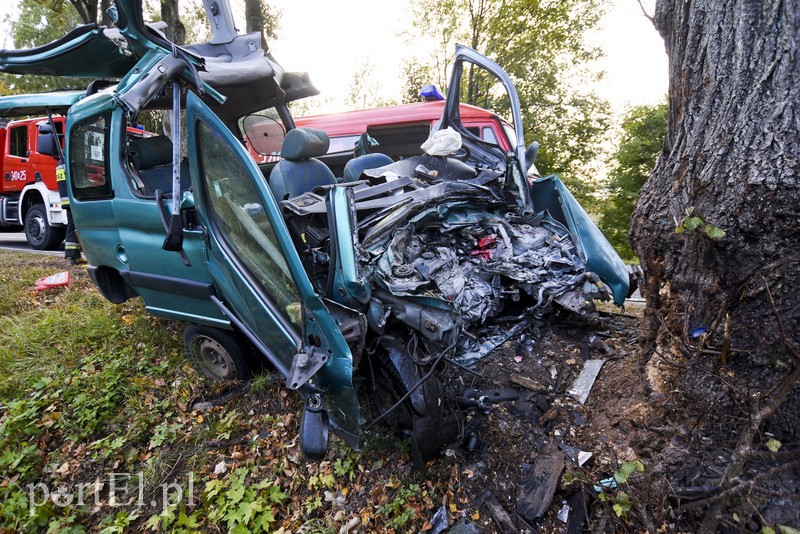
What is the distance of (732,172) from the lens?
1773 millimetres

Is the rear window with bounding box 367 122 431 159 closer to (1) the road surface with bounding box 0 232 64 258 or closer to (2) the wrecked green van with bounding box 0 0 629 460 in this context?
(2) the wrecked green van with bounding box 0 0 629 460

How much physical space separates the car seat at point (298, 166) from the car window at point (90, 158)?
4.05 feet

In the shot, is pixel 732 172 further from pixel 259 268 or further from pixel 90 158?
pixel 90 158

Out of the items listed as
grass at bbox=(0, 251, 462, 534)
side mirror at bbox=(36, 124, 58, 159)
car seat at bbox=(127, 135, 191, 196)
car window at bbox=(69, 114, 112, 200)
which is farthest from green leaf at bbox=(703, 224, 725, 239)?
side mirror at bbox=(36, 124, 58, 159)

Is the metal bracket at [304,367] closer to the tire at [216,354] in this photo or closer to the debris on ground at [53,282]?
the tire at [216,354]

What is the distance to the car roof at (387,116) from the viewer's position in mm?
7641

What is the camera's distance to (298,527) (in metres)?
2.32

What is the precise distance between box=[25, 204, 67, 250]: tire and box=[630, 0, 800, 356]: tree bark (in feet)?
30.5

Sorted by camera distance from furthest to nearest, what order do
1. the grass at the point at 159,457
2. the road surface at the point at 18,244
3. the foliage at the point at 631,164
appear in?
1. the foliage at the point at 631,164
2. the road surface at the point at 18,244
3. the grass at the point at 159,457

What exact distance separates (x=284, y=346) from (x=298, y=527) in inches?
38.7

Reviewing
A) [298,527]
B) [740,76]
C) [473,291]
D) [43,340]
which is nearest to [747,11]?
[740,76]

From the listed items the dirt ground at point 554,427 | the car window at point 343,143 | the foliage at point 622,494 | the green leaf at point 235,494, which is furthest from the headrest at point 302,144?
the car window at point 343,143

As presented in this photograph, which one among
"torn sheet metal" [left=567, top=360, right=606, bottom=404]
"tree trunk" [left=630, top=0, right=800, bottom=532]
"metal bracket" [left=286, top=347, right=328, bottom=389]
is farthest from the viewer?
"torn sheet metal" [left=567, top=360, right=606, bottom=404]

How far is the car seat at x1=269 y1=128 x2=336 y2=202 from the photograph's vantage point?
3575mm
